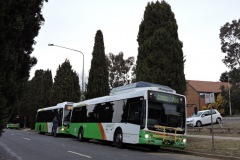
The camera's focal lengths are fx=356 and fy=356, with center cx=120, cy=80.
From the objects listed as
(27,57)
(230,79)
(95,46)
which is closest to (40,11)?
(27,57)

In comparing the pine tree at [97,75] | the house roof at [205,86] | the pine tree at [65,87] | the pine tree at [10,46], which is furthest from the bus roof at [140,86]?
the house roof at [205,86]

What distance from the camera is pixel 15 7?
37.3 feet

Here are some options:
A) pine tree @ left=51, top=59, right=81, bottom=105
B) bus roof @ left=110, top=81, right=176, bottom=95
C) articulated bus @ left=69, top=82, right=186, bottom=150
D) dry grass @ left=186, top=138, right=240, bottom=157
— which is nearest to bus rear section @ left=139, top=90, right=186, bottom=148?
articulated bus @ left=69, top=82, right=186, bottom=150

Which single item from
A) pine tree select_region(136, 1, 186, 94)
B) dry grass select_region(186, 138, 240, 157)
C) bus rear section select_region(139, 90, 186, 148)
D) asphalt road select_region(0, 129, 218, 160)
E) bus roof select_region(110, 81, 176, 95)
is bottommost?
asphalt road select_region(0, 129, 218, 160)

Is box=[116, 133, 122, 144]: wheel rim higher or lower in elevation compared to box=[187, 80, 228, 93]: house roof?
lower

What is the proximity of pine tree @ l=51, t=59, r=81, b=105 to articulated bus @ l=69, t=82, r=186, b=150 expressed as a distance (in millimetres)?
30268

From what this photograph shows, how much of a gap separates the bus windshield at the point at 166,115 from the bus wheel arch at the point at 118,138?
2.95 meters

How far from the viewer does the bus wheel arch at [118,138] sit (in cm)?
2027

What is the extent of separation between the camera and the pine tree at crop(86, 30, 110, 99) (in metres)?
40.8

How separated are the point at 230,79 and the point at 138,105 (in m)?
50.4

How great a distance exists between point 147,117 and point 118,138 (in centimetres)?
331

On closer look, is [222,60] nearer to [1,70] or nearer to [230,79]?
[230,79]

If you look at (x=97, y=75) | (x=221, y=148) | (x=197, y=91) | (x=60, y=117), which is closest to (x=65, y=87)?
(x=97, y=75)

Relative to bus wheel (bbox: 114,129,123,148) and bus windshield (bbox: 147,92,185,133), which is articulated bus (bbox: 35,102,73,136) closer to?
bus wheel (bbox: 114,129,123,148)
